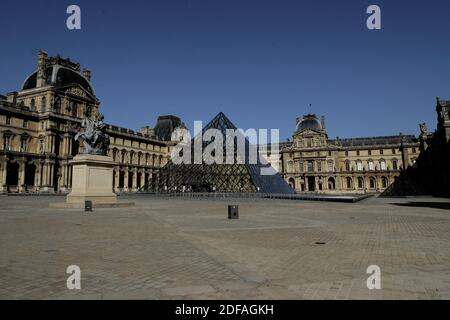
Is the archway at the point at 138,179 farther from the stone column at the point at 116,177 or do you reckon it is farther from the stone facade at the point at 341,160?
the stone facade at the point at 341,160

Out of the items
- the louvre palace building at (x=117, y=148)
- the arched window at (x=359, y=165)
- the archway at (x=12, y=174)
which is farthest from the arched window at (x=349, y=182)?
the archway at (x=12, y=174)

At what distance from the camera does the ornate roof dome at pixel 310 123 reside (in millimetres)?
90312

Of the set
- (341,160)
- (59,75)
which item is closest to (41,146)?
(59,75)

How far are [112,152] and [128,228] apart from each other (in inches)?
2538

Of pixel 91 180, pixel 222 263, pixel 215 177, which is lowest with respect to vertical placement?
pixel 222 263

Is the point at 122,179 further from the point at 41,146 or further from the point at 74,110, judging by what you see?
the point at 41,146

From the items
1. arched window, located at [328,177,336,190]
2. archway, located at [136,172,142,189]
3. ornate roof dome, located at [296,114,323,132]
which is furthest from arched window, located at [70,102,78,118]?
arched window, located at [328,177,336,190]

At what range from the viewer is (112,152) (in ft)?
234

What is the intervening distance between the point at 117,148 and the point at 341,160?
185 ft

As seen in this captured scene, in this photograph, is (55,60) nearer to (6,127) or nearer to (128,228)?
(6,127)

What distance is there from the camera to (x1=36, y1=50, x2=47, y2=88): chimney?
59938mm

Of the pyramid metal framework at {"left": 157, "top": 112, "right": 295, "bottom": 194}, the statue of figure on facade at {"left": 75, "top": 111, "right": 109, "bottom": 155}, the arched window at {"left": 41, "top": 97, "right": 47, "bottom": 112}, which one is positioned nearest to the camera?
the statue of figure on facade at {"left": 75, "top": 111, "right": 109, "bottom": 155}

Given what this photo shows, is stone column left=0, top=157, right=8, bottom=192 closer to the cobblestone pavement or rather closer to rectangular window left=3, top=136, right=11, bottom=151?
rectangular window left=3, top=136, right=11, bottom=151

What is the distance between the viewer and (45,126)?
5741cm
